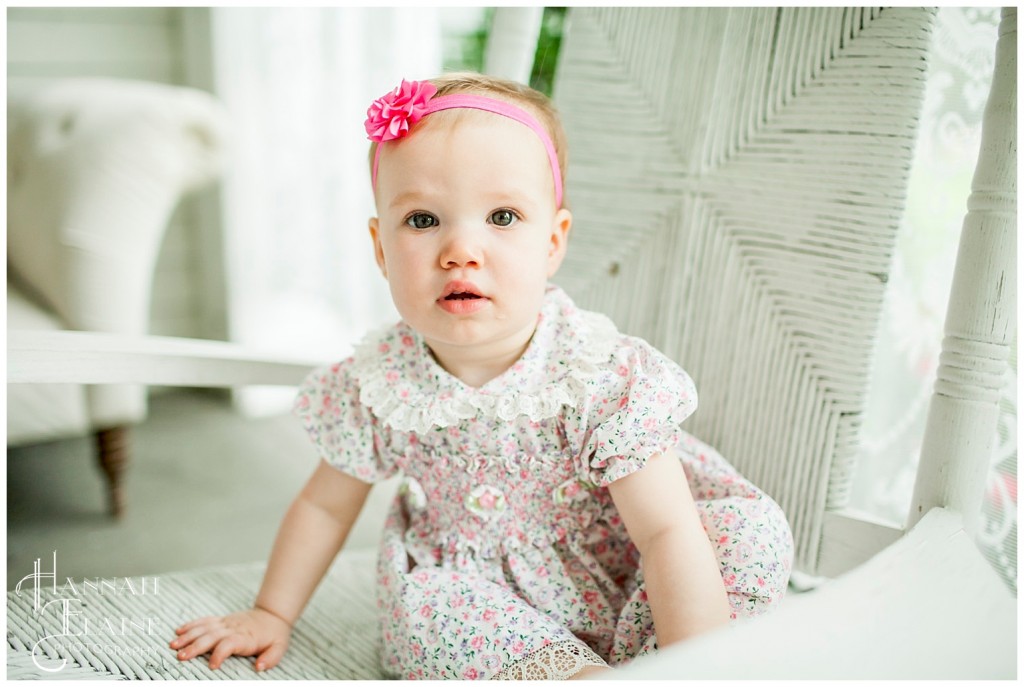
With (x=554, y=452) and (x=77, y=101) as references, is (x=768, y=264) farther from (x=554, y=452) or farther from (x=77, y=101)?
(x=77, y=101)

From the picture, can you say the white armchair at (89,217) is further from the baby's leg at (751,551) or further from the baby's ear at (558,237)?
the baby's leg at (751,551)

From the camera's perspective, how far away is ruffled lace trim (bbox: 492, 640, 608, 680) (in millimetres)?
609

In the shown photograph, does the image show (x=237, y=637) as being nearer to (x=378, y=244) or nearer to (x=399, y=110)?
(x=378, y=244)

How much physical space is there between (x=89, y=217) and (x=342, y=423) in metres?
0.89

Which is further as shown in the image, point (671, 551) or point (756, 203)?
point (756, 203)

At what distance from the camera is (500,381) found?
0.72 meters

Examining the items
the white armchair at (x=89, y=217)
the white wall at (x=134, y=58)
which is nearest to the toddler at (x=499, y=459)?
the white armchair at (x=89, y=217)

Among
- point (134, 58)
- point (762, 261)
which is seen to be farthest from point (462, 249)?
point (134, 58)

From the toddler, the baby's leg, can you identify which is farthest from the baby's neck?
the baby's leg

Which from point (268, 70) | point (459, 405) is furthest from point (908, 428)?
point (268, 70)

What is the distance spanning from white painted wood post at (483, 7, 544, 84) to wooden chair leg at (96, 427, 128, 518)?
1.03 metres

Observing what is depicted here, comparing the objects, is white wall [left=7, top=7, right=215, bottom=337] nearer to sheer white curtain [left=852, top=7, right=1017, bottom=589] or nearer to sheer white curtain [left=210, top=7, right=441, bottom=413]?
sheer white curtain [left=210, top=7, right=441, bottom=413]

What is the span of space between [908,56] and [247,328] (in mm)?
1824

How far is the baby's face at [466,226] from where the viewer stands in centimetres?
65
